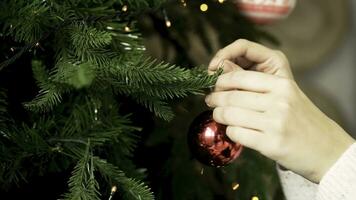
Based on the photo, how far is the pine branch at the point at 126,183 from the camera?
55 cm

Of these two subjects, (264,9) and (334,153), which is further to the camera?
(264,9)

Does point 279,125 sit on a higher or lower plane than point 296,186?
higher

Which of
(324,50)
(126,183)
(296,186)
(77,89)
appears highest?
(77,89)

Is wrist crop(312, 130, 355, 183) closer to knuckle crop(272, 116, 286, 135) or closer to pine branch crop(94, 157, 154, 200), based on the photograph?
knuckle crop(272, 116, 286, 135)

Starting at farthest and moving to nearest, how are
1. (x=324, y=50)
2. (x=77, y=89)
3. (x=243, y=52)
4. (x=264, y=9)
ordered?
1. (x=324, y=50)
2. (x=264, y=9)
3. (x=243, y=52)
4. (x=77, y=89)

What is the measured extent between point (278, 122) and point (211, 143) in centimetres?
8

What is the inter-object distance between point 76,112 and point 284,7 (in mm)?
449

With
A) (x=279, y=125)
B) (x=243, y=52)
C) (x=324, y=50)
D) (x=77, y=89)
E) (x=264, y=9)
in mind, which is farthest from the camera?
(x=324, y=50)

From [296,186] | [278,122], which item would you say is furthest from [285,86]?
[296,186]

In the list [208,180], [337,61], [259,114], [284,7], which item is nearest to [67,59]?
[259,114]

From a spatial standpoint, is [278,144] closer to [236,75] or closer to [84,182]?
[236,75]

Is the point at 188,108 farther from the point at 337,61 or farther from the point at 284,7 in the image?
the point at 337,61

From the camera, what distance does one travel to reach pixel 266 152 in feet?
1.96

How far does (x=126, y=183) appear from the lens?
56 cm
